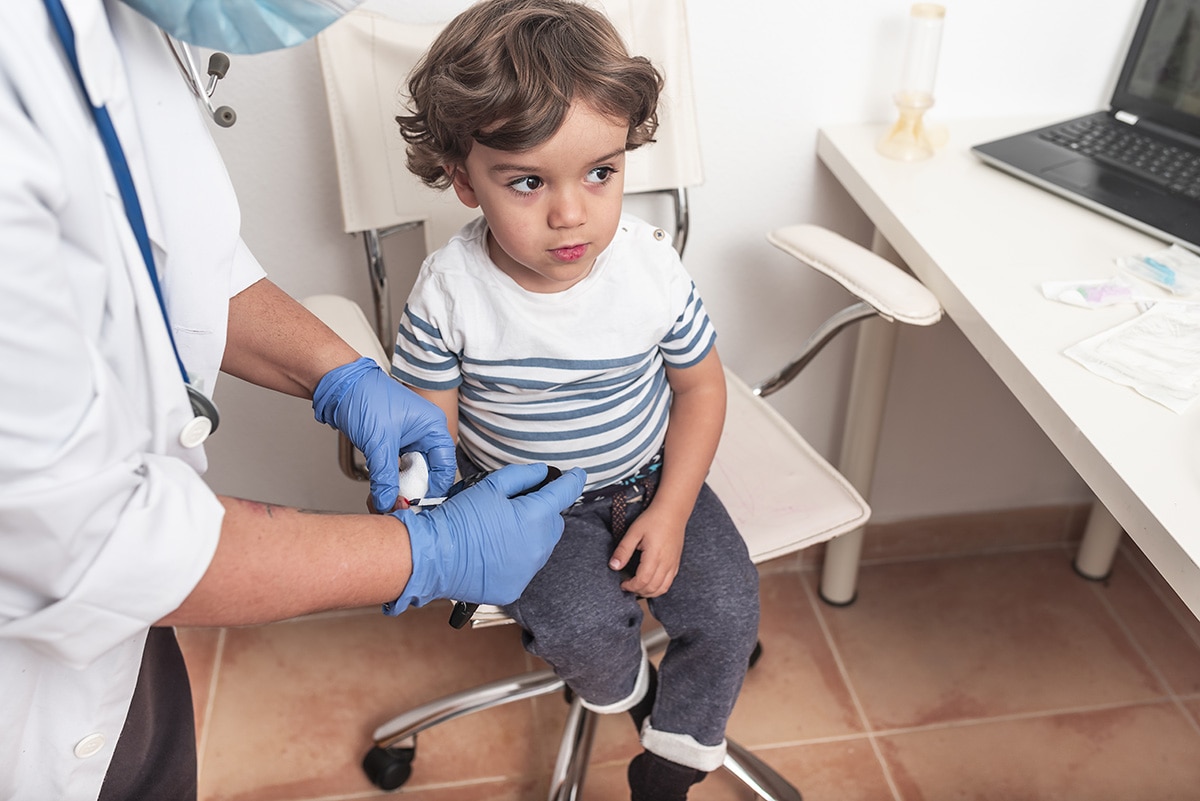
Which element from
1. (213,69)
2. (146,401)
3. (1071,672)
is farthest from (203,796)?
(1071,672)

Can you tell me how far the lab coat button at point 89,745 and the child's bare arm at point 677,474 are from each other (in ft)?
1.61

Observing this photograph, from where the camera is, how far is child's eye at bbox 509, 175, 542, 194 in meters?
0.95

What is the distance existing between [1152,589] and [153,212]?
169cm

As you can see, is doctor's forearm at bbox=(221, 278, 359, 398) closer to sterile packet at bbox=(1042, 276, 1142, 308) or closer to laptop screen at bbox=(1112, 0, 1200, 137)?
sterile packet at bbox=(1042, 276, 1142, 308)

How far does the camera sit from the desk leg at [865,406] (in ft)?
4.61

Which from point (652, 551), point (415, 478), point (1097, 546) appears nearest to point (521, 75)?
point (415, 478)

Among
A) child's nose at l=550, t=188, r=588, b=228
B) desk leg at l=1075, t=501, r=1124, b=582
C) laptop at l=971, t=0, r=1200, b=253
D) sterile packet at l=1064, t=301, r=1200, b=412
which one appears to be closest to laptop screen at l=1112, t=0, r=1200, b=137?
laptop at l=971, t=0, r=1200, b=253

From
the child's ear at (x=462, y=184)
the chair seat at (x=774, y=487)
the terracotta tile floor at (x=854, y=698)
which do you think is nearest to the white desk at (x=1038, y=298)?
the chair seat at (x=774, y=487)

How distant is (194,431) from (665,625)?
1.84ft

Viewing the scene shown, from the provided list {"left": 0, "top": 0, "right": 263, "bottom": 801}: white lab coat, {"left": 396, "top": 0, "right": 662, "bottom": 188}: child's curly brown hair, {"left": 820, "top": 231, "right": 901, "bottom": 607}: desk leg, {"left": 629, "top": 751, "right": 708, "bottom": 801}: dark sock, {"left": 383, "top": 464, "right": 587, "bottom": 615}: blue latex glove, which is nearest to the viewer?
{"left": 0, "top": 0, "right": 263, "bottom": 801}: white lab coat

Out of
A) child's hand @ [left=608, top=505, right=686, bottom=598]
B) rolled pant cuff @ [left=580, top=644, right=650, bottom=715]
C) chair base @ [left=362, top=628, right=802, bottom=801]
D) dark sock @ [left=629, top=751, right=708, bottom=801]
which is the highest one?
child's hand @ [left=608, top=505, right=686, bottom=598]

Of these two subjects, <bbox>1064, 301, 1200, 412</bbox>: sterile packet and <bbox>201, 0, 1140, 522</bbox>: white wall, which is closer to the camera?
<bbox>1064, 301, 1200, 412</bbox>: sterile packet

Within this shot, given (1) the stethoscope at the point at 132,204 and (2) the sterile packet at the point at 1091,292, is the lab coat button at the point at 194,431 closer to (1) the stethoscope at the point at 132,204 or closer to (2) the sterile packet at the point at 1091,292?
(1) the stethoscope at the point at 132,204

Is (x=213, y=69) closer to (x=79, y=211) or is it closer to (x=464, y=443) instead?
(x=79, y=211)
